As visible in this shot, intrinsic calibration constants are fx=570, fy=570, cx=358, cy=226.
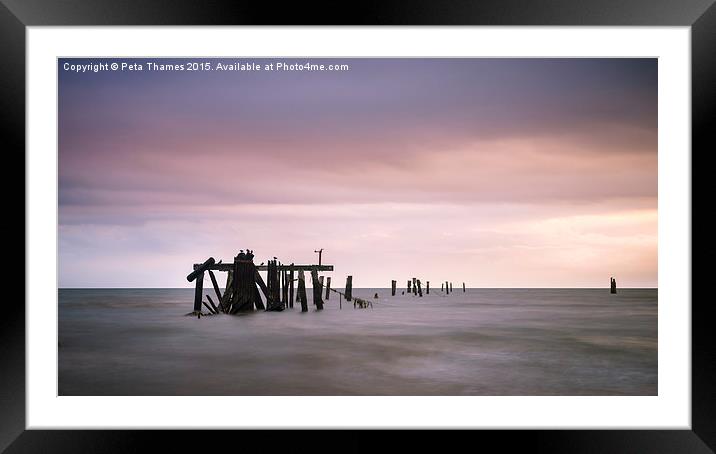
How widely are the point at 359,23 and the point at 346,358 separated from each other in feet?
29.2

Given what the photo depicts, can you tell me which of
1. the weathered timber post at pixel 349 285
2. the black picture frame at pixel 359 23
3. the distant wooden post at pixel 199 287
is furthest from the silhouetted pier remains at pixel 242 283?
the black picture frame at pixel 359 23

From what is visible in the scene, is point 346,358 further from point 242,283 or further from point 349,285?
point 349,285

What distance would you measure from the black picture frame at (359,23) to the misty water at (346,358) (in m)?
4.53

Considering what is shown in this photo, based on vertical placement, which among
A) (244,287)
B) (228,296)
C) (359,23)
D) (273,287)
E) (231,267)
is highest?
(359,23)

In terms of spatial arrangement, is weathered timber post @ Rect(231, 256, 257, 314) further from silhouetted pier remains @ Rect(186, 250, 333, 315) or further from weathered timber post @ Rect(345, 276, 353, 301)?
weathered timber post @ Rect(345, 276, 353, 301)

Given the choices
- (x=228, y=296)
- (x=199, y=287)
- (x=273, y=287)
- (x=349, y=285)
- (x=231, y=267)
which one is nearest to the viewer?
(x=231, y=267)

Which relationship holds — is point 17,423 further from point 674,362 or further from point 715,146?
point 715,146

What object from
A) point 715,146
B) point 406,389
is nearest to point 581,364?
point 406,389

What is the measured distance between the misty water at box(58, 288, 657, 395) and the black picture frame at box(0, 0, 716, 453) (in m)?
4.53

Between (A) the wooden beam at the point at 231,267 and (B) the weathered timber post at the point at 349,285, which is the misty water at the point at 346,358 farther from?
(B) the weathered timber post at the point at 349,285

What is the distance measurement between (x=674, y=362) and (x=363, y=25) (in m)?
3.33

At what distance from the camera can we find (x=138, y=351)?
13.6 m

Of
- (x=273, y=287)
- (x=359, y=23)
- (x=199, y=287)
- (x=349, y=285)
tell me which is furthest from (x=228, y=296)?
(x=359, y=23)

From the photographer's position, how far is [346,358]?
463 inches
